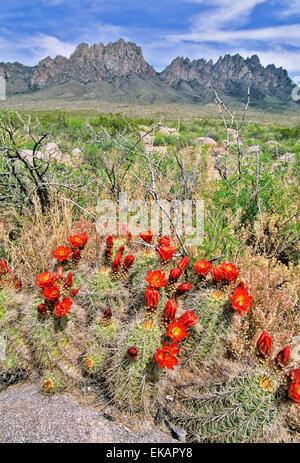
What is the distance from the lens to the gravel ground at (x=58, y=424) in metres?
1.58

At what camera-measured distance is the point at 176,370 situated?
1889 millimetres

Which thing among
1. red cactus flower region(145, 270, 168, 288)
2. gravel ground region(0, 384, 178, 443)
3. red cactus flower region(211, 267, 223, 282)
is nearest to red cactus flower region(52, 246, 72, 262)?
red cactus flower region(145, 270, 168, 288)

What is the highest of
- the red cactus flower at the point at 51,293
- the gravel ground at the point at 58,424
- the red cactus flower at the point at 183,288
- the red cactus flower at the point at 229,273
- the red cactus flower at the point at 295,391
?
the red cactus flower at the point at 229,273

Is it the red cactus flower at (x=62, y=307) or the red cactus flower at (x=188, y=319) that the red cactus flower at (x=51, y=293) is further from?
the red cactus flower at (x=188, y=319)

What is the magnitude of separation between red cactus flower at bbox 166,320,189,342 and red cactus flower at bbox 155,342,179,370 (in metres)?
0.05

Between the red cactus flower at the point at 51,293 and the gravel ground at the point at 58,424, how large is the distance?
66 centimetres

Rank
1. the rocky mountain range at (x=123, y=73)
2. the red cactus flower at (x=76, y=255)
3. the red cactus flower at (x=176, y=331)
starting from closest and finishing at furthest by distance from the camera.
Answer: the red cactus flower at (x=176, y=331)
the red cactus flower at (x=76, y=255)
the rocky mountain range at (x=123, y=73)

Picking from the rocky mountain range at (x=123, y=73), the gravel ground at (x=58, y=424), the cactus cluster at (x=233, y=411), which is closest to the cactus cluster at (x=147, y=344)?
the cactus cluster at (x=233, y=411)

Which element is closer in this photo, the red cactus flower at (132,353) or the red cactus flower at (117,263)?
the red cactus flower at (132,353)

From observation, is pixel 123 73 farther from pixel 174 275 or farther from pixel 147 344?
pixel 147 344

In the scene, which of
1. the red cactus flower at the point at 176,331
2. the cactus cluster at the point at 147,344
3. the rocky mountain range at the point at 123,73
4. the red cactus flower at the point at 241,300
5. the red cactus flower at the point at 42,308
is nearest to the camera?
the cactus cluster at the point at 147,344
